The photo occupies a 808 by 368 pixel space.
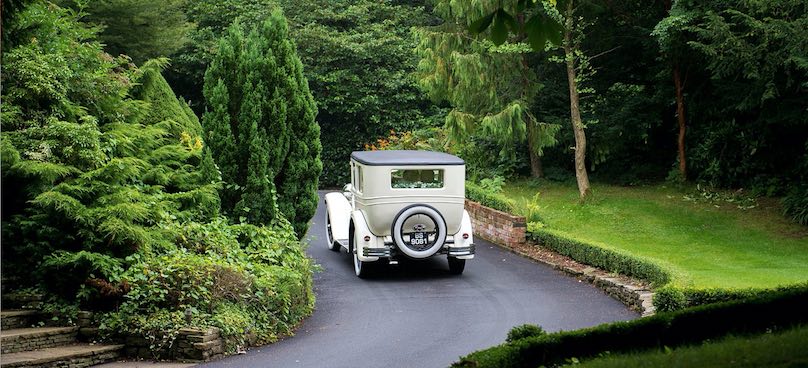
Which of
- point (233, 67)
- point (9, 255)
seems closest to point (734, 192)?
point (233, 67)

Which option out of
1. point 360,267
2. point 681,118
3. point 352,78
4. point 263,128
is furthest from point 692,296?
point 352,78

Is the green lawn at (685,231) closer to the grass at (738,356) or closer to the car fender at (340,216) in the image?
the car fender at (340,216)

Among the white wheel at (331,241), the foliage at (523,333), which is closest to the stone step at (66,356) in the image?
the foliage at (523,333)

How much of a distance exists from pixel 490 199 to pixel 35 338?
12.7m

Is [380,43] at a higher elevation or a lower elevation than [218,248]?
higher

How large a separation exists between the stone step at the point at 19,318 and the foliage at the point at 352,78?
21.4 m

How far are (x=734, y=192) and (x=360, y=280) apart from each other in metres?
12.2

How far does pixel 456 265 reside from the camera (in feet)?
54.7

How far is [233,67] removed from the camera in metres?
15.7

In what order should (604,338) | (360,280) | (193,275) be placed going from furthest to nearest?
1. (360,280)
2. (193,275)
3. (604,338)

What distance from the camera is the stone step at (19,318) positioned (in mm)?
10820

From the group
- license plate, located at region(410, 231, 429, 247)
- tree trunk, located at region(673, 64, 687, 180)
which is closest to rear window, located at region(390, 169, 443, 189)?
license plate, located at region(410, 231, 429, 247)

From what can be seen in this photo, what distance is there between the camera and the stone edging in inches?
543

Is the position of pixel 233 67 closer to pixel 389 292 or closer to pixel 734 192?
pixel 389 292
